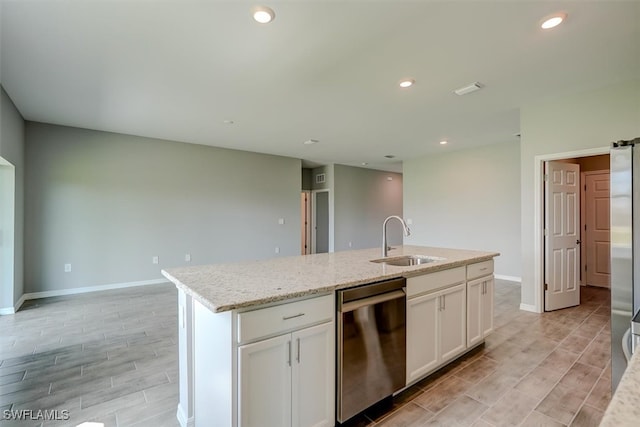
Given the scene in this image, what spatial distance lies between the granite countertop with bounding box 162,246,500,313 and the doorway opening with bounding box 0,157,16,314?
3342mm

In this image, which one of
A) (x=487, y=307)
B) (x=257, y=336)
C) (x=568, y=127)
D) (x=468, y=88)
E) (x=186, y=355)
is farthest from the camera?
(x=568, y=127)

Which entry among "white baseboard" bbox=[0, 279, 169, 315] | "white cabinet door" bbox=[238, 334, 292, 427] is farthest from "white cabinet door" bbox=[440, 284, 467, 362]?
"white baseboard" bbox=[0, 279, 169, 315]

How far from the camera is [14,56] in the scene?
2.49m

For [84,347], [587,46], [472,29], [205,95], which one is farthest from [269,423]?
[587,46]

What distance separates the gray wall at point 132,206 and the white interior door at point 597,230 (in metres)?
6.13

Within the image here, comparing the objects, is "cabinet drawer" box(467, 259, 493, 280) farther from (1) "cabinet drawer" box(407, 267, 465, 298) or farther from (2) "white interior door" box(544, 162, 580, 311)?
(2) "white interior door" box(544, 162, 580, 311)

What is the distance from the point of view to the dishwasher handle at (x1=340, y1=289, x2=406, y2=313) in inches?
65.0

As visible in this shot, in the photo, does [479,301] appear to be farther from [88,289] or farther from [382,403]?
[88,289]

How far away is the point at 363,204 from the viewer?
8609 mm

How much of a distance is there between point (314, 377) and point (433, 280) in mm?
1156

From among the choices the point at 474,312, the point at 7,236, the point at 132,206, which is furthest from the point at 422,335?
the point at 132,206

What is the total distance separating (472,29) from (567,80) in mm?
1655

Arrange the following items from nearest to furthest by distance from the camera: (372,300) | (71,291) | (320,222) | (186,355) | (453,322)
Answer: (186,355)
(372,300)
(453,322)
(71,291)
(320,222)

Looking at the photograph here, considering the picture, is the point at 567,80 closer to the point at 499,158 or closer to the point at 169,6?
the point at 499,158
